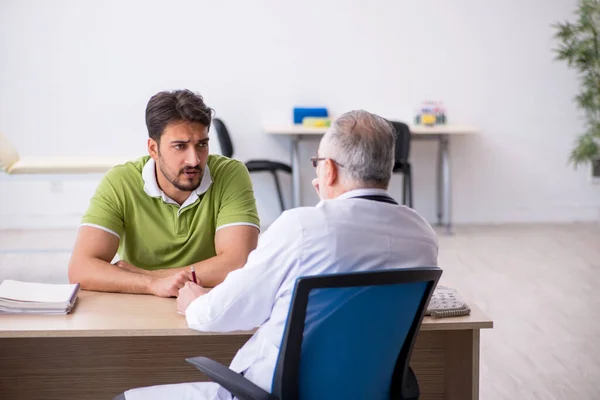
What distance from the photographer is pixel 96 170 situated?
17.0 feet

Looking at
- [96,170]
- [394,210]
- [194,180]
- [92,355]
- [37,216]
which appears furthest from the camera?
[37,216]

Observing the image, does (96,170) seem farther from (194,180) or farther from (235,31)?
(194,180)

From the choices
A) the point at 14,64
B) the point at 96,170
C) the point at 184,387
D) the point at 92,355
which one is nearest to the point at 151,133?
the point at 92,355

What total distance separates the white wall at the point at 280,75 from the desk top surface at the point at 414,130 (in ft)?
1.06

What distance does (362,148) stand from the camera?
6.34 feet

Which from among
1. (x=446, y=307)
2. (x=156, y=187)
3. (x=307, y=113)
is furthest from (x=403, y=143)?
(x=446, y=307)

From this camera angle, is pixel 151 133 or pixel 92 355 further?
pixel 151 133

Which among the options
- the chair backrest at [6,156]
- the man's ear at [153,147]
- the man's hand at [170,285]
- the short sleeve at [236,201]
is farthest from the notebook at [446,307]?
the chair backrest at [6,156]

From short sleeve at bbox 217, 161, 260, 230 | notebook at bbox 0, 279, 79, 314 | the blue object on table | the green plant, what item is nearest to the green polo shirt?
short sleeve at bbox 217, 161, 260, 230

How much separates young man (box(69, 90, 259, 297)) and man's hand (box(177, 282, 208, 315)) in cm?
36

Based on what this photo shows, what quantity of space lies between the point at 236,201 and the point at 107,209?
417 millimetres

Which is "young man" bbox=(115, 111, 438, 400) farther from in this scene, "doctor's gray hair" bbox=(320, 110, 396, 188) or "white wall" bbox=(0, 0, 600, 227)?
"white wall" bbox=(0, 0, 600, 227)

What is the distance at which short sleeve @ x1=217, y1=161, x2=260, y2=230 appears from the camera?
2775 millimetres

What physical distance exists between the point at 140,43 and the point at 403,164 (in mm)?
2333
